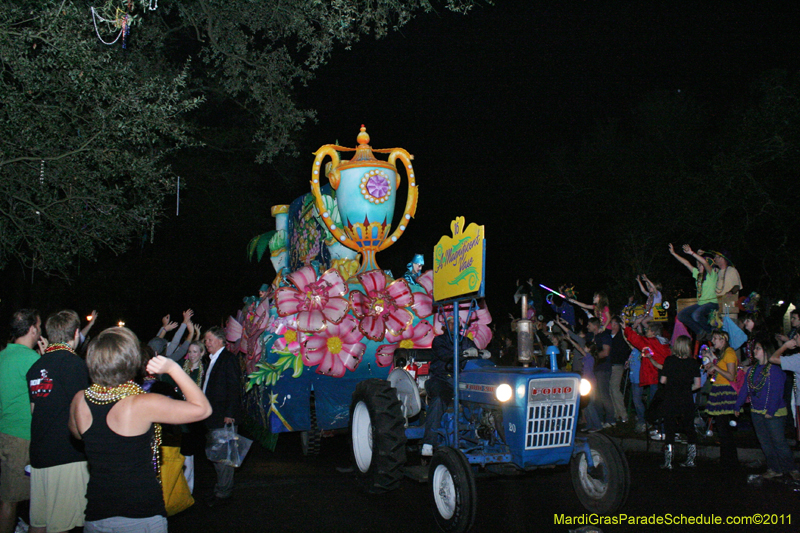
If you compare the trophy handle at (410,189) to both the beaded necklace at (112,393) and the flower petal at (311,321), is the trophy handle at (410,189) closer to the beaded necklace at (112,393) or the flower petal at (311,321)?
the flower petal at (311,321)

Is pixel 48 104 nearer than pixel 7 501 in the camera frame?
No

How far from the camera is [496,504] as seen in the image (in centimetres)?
597

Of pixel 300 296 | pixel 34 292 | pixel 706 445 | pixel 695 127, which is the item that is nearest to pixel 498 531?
pixel 300 296

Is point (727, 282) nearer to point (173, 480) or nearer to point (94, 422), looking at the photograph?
point (173, 480)

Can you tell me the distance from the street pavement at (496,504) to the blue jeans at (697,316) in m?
2.91

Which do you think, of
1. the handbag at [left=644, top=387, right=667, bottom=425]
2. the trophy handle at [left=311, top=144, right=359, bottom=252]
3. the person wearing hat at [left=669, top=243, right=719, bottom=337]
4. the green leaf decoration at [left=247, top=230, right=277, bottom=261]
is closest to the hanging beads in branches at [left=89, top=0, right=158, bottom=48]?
the trophy handle at [left=311, top=144, right=359, bottom=252]

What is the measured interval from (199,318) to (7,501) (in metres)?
23.7

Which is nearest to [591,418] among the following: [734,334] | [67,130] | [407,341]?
[734,334]

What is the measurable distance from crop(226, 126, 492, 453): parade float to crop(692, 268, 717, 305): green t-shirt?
4.00 m

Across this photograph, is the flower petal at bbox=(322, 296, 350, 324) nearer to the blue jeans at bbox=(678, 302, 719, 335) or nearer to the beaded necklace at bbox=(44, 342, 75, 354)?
the beaded necklace at bbox=(44, 342, 75, 354)

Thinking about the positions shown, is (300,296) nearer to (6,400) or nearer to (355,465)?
(355,465)

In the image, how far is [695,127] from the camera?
2416 cm

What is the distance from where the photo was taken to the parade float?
24.8ft

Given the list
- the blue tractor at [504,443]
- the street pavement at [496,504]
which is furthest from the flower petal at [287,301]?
the blue tractor at [504,443]
